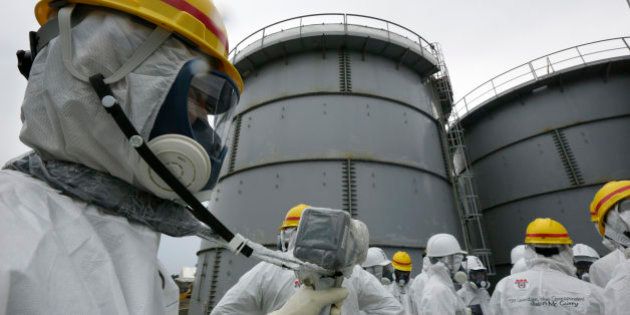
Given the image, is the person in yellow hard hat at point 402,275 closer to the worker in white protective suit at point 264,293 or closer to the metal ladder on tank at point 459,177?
the metal ladder on tank at point 459,177

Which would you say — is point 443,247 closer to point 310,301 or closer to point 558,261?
point 558,261

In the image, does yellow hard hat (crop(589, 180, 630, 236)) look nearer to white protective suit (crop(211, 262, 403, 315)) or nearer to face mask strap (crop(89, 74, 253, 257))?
white protective suit (crop(211, 262, 403, 315))

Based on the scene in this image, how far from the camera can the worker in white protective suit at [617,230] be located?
2.27m

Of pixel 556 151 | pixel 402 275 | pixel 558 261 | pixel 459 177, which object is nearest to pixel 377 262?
pixel 402 275

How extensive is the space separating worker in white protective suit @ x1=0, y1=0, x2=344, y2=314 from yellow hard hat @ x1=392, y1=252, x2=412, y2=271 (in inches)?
204

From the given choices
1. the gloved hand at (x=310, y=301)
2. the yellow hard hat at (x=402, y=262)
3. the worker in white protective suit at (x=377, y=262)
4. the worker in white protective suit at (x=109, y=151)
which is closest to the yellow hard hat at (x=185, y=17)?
the worker in white protective suit at (x=109, y=151)

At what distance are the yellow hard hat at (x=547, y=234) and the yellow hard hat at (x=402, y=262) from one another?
2614 mm

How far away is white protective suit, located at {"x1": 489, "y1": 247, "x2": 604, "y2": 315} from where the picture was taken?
265cm

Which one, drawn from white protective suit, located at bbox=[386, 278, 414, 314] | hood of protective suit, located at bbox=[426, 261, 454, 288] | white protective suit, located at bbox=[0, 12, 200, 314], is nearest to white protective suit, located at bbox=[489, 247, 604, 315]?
hood of protective suit, located at bbox=[426, 261, 454, 288]

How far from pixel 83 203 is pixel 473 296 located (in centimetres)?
645

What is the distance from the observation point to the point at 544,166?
8.69 meters

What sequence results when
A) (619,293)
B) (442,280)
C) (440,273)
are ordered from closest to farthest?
(619,293) < (442,280) < (440,273)

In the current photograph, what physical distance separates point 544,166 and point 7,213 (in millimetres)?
10635

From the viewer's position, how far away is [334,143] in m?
6.70
